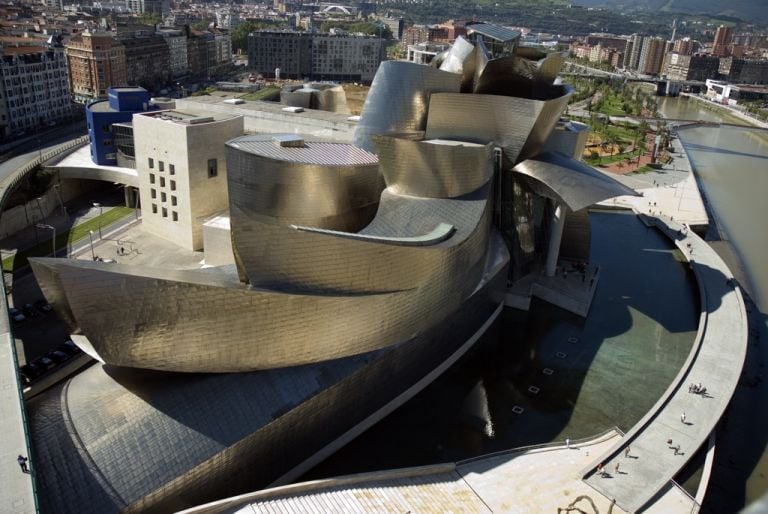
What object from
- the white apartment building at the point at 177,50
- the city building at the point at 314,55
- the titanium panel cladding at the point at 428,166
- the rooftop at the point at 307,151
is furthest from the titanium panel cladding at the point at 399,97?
the city building at the point at 314,55

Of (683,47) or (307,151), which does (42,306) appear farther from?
(683,47)

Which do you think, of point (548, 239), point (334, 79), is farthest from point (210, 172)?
point (334, 79)

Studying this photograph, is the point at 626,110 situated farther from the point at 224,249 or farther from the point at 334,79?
the point at 224,249

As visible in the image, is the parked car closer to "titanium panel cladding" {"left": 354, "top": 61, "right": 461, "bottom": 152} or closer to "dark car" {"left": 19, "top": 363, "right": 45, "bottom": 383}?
"dark car" {"left": 19, "top": 363, "right": 45, "bottom": 383}

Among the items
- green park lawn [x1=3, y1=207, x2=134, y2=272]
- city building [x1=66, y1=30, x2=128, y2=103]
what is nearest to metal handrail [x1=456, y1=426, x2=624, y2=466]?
green park lawn [x1=3, y1=207, x2=134, y2=272]

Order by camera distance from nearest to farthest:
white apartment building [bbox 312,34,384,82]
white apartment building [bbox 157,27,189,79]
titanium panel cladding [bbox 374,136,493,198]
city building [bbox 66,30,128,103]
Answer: titanium panel cladding [bbox 374,136,493,198] → city building [bbox 66,30,128,103] → white apartment building [bbox 157,27,189,79] → white apartment building [bbox 312,34,384,82]

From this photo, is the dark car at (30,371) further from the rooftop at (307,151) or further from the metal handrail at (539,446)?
the metal handrail at (539,446)
